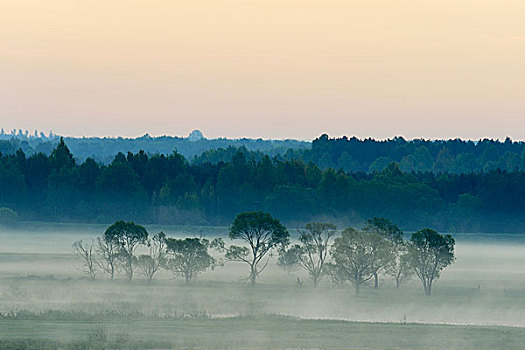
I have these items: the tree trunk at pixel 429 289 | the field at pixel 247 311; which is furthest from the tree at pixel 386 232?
the tree trunk at pixel 429 289

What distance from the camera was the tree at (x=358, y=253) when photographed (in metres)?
87.9

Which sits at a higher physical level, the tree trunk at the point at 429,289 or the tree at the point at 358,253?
the tree at the point at 358,253

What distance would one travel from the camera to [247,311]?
7138 cm

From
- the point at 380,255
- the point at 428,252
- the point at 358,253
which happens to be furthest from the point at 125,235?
the point at 428,252

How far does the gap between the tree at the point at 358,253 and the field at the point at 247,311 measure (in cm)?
169

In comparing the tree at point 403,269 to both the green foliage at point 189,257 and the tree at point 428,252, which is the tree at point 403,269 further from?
the green foliage at point 189,257

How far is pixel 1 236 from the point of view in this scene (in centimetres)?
17000

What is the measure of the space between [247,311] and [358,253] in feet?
63.8

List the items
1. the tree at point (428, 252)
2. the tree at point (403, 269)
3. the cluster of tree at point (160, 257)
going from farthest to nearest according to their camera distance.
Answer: the cluster of tree at point (160, 257) → the tree at point (403, 269) → the tree at point (428, 252)

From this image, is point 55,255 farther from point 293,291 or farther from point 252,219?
point 293,291

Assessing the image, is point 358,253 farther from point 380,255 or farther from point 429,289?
point 429,289

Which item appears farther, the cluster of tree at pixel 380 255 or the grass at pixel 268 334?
the cluster of tree at pixel 380 255

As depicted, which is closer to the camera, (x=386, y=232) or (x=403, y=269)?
(x=403, y=269)

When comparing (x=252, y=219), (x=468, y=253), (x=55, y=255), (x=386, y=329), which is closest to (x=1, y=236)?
(x=55, y=255)
